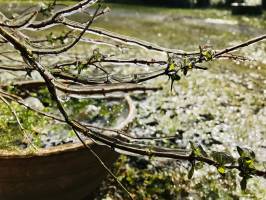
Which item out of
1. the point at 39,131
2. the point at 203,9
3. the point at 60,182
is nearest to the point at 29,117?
the point at 39,131

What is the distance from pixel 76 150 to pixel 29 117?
1.25m

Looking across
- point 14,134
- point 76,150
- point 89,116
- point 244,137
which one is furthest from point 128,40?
point 244,137

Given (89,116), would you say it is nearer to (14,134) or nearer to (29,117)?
(29,117)

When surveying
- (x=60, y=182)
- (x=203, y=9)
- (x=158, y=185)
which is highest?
(x=203, y=9)

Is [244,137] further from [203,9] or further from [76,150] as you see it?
[203,9]

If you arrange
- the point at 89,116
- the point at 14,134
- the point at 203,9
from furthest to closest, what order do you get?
the point at 203,9, the point at 89,116, the point at 14,134

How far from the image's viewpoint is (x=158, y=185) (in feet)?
13.3

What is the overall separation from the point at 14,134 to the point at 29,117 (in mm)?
374

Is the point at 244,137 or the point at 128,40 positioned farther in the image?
the point at 244,137

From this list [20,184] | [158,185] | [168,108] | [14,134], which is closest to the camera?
[20,184]

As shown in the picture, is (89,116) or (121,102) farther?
(89,116)

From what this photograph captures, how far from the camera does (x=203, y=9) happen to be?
1436 centimetres

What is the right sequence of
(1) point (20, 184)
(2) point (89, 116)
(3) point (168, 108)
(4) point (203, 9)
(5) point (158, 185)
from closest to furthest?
(1) point (20, 184), (5) point (158, 185), (2) point (89, 116), (3) point (168, 108), (4) point (203, 9)

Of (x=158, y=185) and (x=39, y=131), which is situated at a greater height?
(x=39, y=131)
